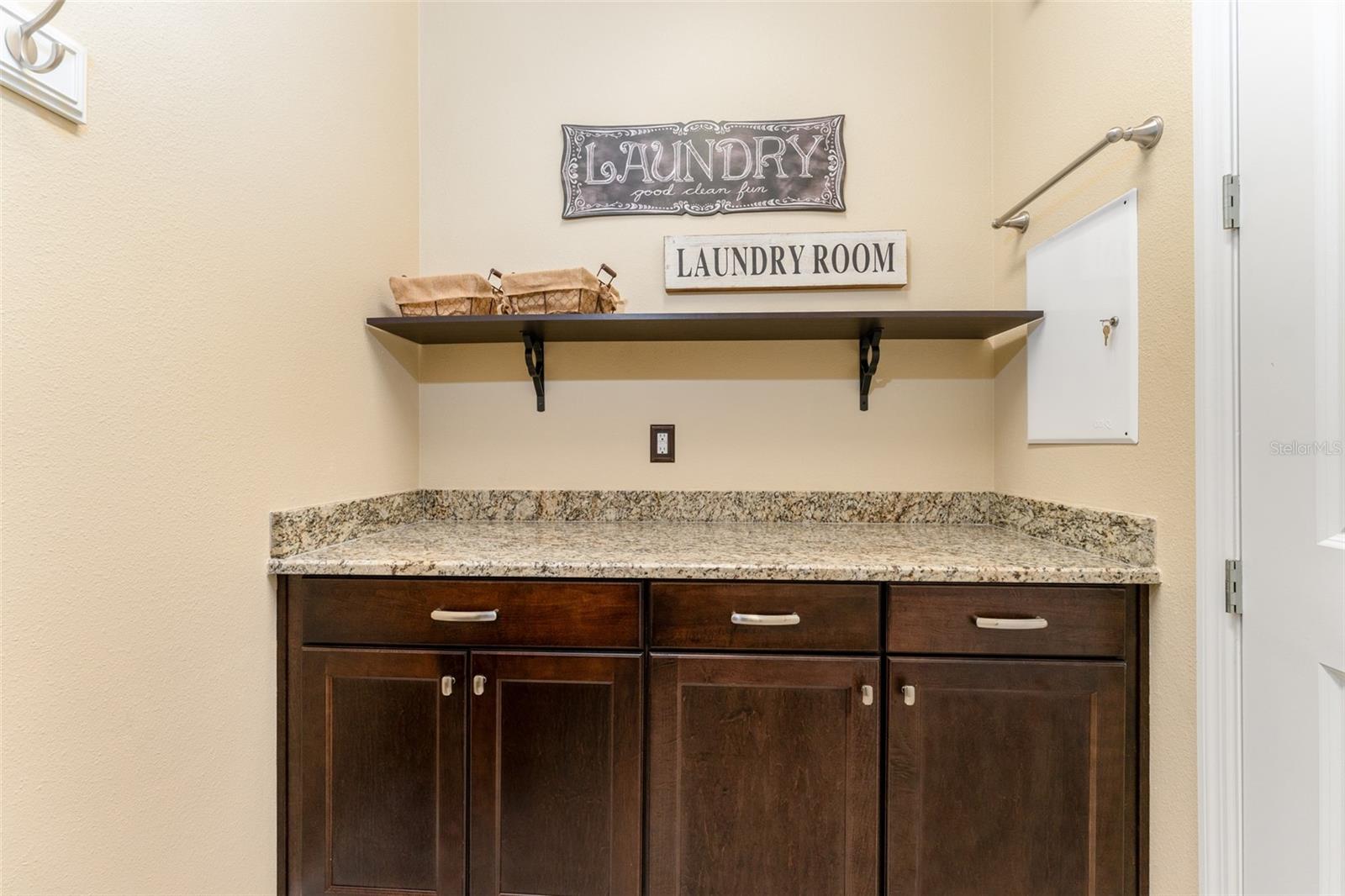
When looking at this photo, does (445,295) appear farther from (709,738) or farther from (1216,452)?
(1216,452)

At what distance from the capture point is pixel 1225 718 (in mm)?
961

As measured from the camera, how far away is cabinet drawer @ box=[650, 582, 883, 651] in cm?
114

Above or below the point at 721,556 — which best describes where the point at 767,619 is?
below

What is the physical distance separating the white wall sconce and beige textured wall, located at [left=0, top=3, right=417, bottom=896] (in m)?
0.02

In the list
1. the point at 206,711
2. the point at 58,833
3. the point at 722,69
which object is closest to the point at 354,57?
the point at 722,69

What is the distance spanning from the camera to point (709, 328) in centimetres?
157

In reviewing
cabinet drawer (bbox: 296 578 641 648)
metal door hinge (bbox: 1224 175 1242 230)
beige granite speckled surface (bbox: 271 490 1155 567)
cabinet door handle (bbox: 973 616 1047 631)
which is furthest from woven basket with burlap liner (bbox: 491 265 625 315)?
metal door hinge (bbox: 1224 175 1242 230)

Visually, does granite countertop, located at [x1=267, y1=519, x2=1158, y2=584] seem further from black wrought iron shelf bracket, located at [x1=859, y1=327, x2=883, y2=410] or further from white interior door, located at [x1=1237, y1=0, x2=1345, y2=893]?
black wrought iron shelf bracket, located at [x1=859, y1=327, x2=883, y2=410]

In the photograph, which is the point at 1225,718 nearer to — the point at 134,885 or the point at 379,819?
the point at 379,819

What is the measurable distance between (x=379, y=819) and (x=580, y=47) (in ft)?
6.98

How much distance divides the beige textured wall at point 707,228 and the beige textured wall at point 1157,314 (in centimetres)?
34

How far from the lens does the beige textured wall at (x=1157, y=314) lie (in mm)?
1021

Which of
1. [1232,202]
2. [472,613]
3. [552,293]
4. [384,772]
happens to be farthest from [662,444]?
[1232,202]

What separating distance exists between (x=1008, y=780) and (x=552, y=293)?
1485mm
